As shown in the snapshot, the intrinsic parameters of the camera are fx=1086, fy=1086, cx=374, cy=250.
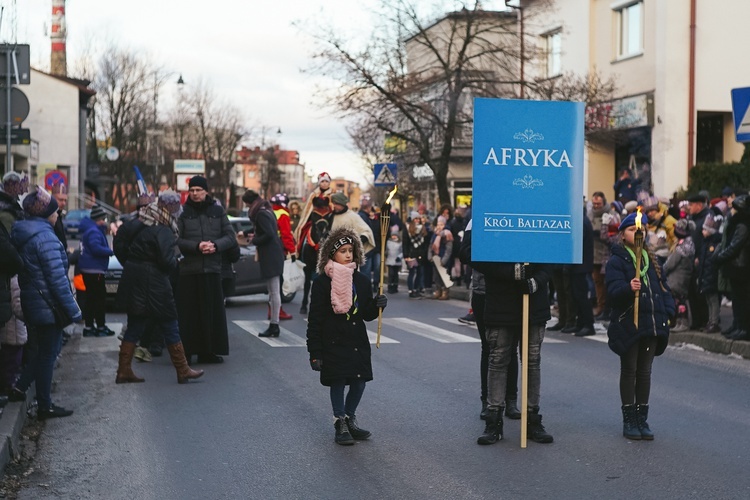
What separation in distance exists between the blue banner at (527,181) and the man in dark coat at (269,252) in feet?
21.7

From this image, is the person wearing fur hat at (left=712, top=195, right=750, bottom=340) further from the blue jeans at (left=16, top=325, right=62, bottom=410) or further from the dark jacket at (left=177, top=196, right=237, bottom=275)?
the blue jeans at (left=16, top=325, right=62, bottom=410)

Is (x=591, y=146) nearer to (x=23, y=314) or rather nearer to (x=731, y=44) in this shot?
(x=731, y=44)

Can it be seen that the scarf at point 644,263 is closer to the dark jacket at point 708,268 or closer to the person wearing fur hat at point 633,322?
the person wearing fur hat at point 633,322

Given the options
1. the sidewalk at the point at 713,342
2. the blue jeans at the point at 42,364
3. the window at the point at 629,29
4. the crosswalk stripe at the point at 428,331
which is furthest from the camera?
the window at the point at 629,29

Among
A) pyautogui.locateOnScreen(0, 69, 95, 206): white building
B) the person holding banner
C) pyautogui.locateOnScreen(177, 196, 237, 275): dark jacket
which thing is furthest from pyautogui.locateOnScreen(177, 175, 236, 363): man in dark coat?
pyautogui.locateOnScreen(0, 69, 95, 206): white building

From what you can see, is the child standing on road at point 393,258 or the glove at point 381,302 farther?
the child standing on road at point 393,258

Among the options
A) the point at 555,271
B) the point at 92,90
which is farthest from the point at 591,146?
the point at 92,90

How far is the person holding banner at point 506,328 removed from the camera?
7.79 meters

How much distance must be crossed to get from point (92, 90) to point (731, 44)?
164 ft

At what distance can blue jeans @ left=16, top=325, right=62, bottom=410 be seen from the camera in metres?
8.70

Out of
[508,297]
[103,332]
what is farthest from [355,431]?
[103,332]

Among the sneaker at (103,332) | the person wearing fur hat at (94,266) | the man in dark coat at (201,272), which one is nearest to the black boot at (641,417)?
the man in dark coat at (201,272)

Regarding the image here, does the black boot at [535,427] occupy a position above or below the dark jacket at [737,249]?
below

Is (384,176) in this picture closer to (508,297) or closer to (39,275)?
(39,275)
